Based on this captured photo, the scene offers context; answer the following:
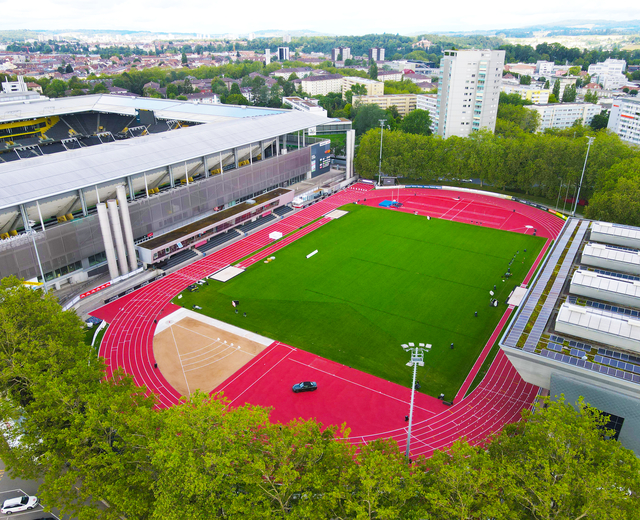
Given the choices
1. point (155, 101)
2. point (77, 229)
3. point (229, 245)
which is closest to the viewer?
point (77, 229)

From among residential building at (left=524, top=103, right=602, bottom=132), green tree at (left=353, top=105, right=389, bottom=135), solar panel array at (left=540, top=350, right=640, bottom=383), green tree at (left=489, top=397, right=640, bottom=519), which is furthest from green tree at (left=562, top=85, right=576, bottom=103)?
green tree at (left=489, top=397, right=640, bottom=519)

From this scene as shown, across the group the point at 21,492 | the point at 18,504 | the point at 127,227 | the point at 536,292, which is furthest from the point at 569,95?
the point at 18,504

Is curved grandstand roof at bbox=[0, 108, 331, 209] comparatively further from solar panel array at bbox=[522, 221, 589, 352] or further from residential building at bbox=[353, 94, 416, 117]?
residential building at bbox=[353, 94, 416, 117]

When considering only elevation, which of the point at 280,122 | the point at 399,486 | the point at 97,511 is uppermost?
the point at 280,122

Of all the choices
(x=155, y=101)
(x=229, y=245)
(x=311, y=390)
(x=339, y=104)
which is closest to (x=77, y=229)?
(x=229, y=245)

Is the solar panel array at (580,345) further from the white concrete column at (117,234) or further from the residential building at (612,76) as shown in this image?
the residential building at (612,76)

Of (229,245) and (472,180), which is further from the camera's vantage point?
(472,180)

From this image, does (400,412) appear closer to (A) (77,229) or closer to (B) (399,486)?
(B) (399,486)
